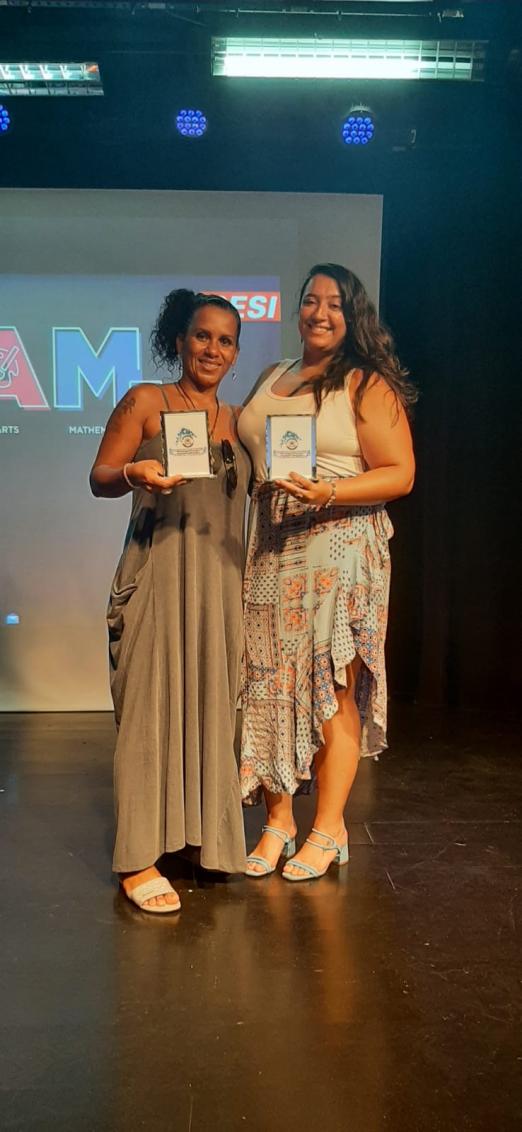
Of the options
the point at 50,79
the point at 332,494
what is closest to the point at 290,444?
the point at 332,494

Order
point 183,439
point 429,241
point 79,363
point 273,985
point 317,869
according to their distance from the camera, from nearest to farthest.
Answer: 1. point 273,985
2. point 183,439
3. point 317,869
4. point 79,363
5. point 429,241

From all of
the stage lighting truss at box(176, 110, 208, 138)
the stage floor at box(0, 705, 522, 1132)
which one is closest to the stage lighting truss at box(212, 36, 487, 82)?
the stage lighting truss at box(176, 110, 208, 138)

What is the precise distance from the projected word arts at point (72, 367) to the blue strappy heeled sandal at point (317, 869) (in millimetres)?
2363

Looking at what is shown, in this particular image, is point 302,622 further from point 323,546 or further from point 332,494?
point 332,494

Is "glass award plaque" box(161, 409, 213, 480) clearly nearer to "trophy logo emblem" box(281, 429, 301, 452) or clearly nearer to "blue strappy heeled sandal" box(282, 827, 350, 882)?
"trophy logo emblem" box(281, 429, 301, 452)

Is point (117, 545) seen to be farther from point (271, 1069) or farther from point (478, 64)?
point (271, 1069)

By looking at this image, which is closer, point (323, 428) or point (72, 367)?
point (323, 428)

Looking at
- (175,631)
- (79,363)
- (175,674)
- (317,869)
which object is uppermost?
(79,363)

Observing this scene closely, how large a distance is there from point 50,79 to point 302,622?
278 centimetres

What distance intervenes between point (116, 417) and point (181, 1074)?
55.5 inches

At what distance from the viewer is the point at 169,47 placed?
151 inches

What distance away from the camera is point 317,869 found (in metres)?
2.47

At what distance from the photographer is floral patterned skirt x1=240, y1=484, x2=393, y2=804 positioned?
2.34 m

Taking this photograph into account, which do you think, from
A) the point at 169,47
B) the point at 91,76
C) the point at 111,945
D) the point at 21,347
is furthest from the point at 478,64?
the point at 111,945
